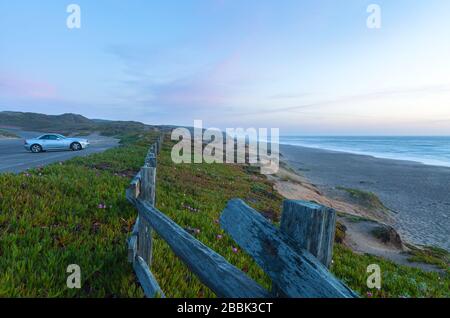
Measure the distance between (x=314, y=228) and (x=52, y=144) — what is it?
2586cm

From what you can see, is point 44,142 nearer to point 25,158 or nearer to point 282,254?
point 25,158

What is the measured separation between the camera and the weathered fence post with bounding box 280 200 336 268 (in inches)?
58.1

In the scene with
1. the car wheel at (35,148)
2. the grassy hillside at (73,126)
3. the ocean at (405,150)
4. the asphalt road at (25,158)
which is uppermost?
the grassy hillside at (73,126)

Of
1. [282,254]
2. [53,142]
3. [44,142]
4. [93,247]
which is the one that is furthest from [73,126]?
[282,254]

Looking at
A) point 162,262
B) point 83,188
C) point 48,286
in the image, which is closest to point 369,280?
point 162,262

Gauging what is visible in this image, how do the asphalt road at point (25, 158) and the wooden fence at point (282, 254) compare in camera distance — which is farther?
the asphalt road at point (25, 158)

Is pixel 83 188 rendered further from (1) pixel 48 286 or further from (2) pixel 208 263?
(2) pixel 208 263

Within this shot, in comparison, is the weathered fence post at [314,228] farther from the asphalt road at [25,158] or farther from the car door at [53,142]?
the car door at [53,142]

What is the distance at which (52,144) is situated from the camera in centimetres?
2261

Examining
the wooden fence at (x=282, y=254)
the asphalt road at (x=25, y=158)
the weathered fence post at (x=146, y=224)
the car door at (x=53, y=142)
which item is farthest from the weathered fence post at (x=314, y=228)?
the car door at (x=53, y=142)

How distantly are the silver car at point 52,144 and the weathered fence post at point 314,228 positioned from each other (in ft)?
82.6

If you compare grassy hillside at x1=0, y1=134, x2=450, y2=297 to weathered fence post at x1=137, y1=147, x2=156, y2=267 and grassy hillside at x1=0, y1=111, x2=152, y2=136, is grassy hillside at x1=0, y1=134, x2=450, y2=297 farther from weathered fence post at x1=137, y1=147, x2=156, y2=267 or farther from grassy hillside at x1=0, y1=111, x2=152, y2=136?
grassy hillside at x1=0, y1=111, x2=152, y2=136

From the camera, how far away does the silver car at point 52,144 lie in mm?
21422

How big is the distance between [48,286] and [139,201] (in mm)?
1427
